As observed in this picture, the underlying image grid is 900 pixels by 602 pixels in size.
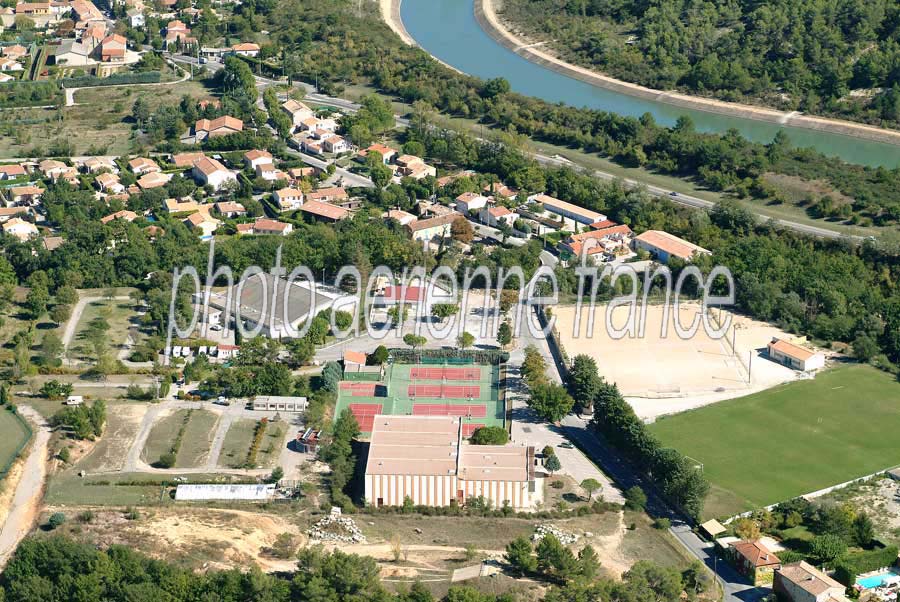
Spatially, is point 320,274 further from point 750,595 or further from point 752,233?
point 750,595

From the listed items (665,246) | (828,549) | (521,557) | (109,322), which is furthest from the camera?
(665,246)

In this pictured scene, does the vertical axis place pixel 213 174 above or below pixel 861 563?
below

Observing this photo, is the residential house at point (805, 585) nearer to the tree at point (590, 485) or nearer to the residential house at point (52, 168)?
the tree at point (590, 485)

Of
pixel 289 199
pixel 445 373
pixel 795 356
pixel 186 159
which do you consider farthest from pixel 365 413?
pixel 186 159

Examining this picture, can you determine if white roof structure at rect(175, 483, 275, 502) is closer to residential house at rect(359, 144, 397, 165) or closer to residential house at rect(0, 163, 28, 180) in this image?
residential house at rect(359, 144, 397, 165)

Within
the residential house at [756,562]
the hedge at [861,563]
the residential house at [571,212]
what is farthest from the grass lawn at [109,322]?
the hedge at [861,563]

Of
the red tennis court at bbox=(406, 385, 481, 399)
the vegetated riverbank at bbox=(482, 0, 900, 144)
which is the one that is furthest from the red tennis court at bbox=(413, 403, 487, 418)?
the vegetated riverbank at bbox=(482, 0, 900, 144)

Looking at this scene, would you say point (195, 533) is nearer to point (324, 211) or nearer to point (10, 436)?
point (10, 436)
